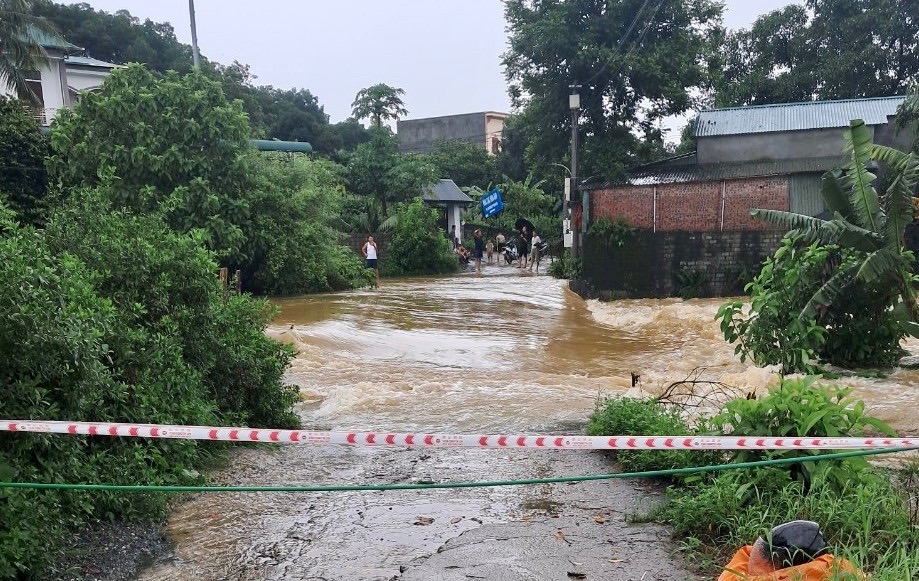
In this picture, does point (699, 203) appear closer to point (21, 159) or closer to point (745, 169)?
point (745, 169)

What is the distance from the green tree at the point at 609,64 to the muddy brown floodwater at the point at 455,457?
36.1 ft

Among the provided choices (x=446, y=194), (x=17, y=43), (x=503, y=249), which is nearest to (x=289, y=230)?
(x=17, y=43)

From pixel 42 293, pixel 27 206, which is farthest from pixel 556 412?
pixel 27 206

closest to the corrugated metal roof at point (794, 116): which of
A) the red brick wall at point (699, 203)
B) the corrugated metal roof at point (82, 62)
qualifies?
the red brick wall at point (699, 203)

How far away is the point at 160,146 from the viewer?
739 inches

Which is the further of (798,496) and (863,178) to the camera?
(863,178)

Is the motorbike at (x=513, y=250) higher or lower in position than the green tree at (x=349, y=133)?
lower

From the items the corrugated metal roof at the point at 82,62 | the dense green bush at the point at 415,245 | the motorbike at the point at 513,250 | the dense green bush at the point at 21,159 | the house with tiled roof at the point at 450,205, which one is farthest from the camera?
the house with tiled roof at the point at 450,205

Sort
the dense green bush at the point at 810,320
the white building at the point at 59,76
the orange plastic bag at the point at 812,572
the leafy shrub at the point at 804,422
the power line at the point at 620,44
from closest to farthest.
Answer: the orange plastic bag at the point at 812,572 < the leafy shrub at the point at 804,422 < the dense green bush at the point at 810,320 < the power line at the point at 620,44 < the white building at the point at 59,76

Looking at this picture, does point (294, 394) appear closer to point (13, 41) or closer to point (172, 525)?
point (172, 525)

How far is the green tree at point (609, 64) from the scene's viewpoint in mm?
27094

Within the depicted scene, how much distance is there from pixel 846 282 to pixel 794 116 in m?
18.1

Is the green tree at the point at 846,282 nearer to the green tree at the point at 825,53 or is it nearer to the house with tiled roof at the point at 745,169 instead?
the house with tiled roof at the point at 745,169

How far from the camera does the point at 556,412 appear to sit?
8.89 metres
